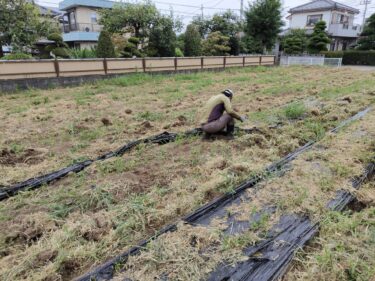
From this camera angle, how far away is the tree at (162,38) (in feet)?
42.3

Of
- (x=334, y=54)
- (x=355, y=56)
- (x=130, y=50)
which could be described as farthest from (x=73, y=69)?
(x=355, y=56)

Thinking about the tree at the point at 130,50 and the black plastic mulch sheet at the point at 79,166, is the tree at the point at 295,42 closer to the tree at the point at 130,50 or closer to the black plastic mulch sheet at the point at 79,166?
the tree at the point at 130,50

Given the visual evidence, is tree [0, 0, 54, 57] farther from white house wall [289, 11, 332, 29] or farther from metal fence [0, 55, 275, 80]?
white house wall [289, 11, 332, 29]

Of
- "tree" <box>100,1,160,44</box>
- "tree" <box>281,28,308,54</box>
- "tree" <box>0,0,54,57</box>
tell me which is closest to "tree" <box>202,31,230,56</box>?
"tree" <box>100,1,160,44</box>

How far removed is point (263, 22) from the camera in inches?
690

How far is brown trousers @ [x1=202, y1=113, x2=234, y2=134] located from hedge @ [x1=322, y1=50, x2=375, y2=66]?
19.1m

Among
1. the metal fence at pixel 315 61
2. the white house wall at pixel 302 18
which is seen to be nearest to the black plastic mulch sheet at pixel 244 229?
the metal fence at pixel 315 61

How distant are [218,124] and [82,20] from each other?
779 inches

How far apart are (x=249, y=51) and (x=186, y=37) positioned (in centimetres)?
675

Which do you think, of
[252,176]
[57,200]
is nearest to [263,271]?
[252,176]

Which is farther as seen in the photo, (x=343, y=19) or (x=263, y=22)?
(x=343, y=19)

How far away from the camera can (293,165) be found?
289cm

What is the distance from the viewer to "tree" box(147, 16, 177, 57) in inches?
508

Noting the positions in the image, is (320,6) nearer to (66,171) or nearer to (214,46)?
(214,46)
